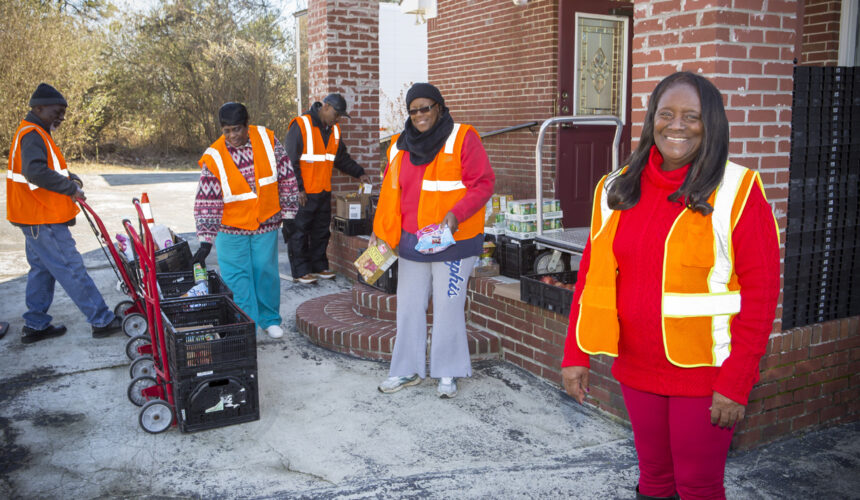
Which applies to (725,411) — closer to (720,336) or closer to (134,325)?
(720,336)

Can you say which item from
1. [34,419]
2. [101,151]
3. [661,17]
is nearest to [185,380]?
[34,419]

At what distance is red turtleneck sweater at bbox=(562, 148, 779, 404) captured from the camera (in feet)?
7.51

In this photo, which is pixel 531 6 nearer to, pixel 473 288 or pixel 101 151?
pixel 473 288

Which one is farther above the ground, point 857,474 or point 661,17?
point 661,17

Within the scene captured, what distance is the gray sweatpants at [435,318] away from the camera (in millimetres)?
4770

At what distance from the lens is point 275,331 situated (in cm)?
624

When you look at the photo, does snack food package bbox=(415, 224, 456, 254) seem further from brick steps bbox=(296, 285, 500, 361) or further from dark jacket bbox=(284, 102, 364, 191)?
dark jacket bbox=(284, 102, 364, 191)

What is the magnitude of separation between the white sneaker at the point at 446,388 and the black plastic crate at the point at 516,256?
1.34 meters

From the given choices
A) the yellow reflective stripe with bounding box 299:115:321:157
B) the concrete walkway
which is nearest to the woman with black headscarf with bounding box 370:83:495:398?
the concrete walkway

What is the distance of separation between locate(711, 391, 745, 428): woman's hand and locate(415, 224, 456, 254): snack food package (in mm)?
2385

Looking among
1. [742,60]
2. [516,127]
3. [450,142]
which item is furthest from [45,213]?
[516,127]

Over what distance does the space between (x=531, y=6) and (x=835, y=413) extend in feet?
20.9

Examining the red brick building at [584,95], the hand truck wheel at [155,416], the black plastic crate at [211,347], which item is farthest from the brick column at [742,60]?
the hand truck wheel at [155,416]

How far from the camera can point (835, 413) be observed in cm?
437
